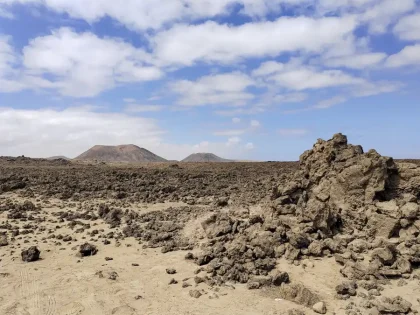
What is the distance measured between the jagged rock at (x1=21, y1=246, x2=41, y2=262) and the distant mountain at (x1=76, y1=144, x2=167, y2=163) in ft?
299

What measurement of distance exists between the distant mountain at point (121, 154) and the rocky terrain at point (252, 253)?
89800 mm

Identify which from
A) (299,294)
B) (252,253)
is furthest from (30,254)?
(299,294)

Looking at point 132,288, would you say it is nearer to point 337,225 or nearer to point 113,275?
point 113,275

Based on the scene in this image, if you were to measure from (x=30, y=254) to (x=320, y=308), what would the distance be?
7.27 m

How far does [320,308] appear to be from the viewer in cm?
746

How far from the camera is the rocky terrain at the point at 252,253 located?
26.1 ft

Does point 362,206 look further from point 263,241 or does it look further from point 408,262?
point 263,241

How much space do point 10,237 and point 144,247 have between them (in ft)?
14.1

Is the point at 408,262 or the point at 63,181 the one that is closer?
the point at 408,262

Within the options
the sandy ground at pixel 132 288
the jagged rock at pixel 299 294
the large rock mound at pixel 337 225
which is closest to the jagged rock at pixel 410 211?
the large rock mound at pixel 337 225

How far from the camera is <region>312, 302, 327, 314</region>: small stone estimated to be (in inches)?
293

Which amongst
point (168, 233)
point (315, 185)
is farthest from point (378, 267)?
point (168, 233)

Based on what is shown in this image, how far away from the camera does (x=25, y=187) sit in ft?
67.1

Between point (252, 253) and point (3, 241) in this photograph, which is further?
point (3, 241)
